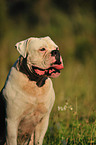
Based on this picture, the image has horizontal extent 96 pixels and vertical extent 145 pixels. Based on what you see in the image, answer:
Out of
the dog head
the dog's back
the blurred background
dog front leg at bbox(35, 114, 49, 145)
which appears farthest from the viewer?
the blurred background

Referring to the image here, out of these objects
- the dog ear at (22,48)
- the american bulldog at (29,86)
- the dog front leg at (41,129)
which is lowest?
the dog front leg at (41,129)

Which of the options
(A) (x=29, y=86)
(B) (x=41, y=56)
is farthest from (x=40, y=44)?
(A) (x=29, y=86)

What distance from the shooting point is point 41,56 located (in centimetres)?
287

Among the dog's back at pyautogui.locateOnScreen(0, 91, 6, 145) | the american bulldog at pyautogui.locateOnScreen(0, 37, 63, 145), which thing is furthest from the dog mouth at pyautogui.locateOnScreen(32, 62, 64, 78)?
the dog's back at pyautogui.locateOnScreen(0, 91, 6, 145)

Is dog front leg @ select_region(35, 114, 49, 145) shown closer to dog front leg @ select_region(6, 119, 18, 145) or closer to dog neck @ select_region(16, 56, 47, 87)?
dog front leg @ select_region(6, 119, 18, 145)

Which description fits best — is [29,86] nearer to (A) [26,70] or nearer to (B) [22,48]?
(A) [26,70]

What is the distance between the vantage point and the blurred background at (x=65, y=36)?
645 cm

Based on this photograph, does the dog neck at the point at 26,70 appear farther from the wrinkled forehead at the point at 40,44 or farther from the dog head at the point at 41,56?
the wrinkled forehead at the point at 40,44

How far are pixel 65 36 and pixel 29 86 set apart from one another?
1066cm

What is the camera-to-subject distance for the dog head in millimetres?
2822

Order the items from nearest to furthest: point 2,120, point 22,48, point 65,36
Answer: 1. point 22,48
2. point 2,120
3. point 65,36

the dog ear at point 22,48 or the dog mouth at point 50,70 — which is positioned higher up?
the dog ear at point 22,48

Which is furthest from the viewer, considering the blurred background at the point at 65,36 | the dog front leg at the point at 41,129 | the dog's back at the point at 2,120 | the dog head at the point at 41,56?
the blurred background at the point at 65,36

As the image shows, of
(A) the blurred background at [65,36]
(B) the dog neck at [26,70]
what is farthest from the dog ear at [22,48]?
(A) the blurred background at [65,36]
